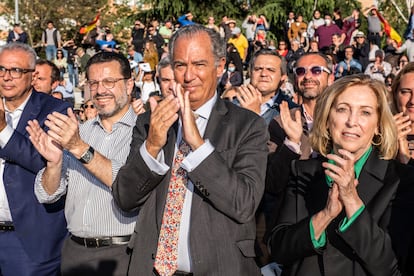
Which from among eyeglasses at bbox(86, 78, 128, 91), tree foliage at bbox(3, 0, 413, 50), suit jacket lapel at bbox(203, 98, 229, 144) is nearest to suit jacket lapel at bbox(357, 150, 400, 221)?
suit jacket lapel at bbox(203, 98, 229, 144)

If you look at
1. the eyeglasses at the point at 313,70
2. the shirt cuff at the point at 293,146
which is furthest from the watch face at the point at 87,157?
the eyeglasses at the point at 313,70

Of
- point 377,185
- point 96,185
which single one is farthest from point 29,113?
point 377,185

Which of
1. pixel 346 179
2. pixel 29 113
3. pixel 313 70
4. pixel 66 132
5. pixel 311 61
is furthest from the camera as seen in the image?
pixel 311 61

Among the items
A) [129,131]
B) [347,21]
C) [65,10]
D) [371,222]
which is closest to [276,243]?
[371,222]

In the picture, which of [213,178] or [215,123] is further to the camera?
[215,123]

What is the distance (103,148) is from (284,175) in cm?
120

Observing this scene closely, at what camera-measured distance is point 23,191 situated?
460cm

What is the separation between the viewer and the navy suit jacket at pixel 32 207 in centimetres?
458

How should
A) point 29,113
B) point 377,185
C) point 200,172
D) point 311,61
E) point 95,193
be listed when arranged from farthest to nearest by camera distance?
point 311,61
point 29,113
point 95,193
point 377,185
point 200,172

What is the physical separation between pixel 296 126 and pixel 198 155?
1.19 metres

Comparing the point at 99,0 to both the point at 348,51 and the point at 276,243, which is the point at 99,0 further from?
the point at 276,243

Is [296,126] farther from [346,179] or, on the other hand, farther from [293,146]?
[346,179]

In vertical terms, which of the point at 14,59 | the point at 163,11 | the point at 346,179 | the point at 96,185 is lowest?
the point at 96,185

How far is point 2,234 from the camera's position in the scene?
15.5 feet
